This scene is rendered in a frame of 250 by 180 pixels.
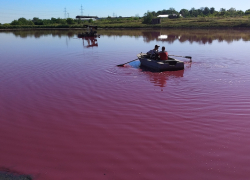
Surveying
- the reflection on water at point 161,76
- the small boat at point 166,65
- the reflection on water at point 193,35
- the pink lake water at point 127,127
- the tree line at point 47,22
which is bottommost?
the pink lake water at point 127,127

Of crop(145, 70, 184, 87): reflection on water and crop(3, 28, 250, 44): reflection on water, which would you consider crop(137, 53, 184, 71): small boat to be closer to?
crop(145, 70, 184, 87): reflection on water

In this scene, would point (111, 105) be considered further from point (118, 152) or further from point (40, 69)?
point (40, 69)

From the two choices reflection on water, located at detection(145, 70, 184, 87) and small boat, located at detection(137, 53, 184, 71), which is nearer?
reflection on water, located at detection(145, 70, 184, 87)

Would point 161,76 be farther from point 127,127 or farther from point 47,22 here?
point 47,22

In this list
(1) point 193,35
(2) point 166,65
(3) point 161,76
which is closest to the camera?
(3) point 161,76

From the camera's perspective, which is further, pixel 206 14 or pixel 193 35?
pixel 206 14

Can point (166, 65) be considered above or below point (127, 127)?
above

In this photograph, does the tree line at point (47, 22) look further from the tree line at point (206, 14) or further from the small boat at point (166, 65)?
the small boat at point (166, 65)

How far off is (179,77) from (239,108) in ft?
15.7

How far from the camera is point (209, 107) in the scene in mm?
7711

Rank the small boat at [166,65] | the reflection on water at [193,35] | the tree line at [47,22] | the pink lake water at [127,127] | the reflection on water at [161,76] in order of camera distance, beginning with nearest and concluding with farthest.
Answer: the pink lake water at [127,127] < the reflection on water at [161,76] < the small boat at [166,65] < the reflection on water at [193,35] < the tree line at [47,22]

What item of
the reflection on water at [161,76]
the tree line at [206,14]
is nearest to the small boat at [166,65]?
the reflection on water at [161,76]

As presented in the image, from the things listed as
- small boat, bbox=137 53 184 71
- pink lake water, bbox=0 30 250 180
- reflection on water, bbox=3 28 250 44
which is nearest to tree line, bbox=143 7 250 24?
reflection on water, bbox=3 28 250 44

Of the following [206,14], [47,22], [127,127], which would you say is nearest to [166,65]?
[127,127]
